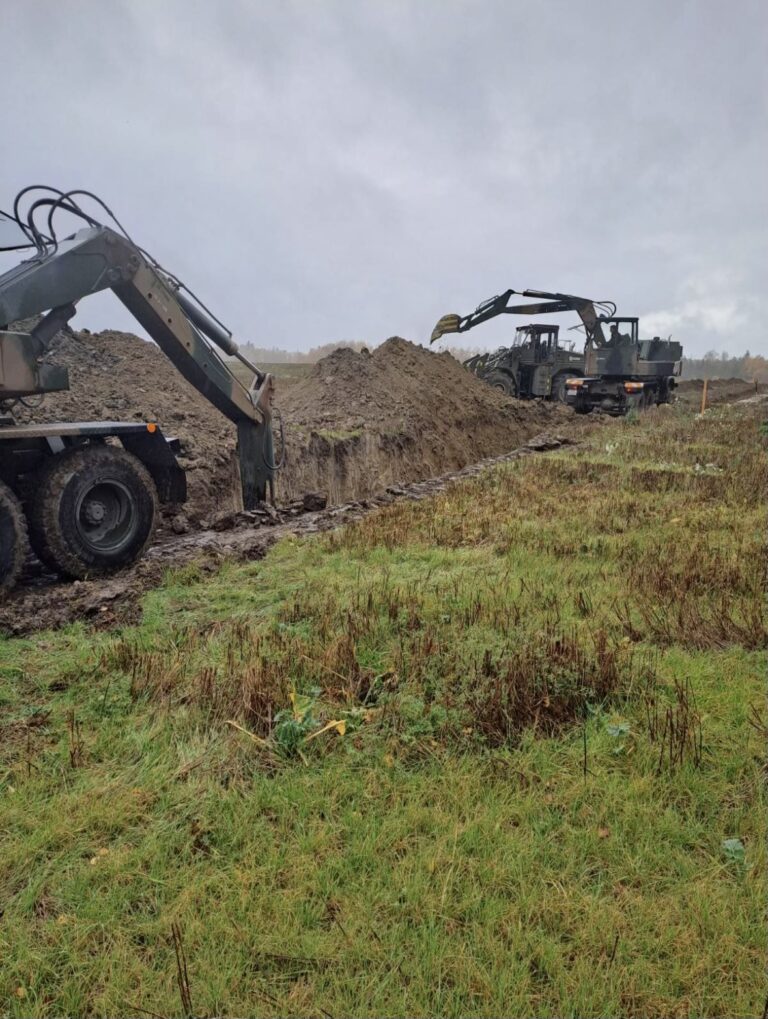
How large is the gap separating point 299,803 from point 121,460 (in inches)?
185

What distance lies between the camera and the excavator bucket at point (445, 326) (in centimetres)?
2358

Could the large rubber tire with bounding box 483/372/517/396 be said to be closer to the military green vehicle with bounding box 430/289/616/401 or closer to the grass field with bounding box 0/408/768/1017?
the military green vehicle with bounding box 430/289/616/401

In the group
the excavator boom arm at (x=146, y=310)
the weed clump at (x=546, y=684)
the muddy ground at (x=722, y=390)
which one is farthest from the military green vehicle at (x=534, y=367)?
the weed clump at (x=546, y=684)

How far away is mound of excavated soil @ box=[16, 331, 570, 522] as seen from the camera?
11.4 metres

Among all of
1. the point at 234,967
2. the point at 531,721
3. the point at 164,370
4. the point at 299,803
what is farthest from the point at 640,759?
the point at 164,370

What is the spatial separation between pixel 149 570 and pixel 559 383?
20239 mm

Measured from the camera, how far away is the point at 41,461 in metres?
6.04

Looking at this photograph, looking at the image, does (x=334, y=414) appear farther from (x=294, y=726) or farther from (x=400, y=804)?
(x=400, y=804)

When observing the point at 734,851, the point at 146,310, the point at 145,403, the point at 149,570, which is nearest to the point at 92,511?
the point at 149,570

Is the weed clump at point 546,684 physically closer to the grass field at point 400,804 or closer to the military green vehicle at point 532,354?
the grass field at point 400,804

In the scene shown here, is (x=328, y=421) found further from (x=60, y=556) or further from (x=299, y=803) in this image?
(x=299, y=803)

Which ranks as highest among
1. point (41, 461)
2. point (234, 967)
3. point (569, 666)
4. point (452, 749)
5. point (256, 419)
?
point (256, 419)

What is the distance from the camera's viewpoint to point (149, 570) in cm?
624

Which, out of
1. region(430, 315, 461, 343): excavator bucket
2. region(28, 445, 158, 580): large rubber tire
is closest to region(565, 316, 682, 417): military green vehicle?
region(430, 315, 461, 343): excavator bucket
